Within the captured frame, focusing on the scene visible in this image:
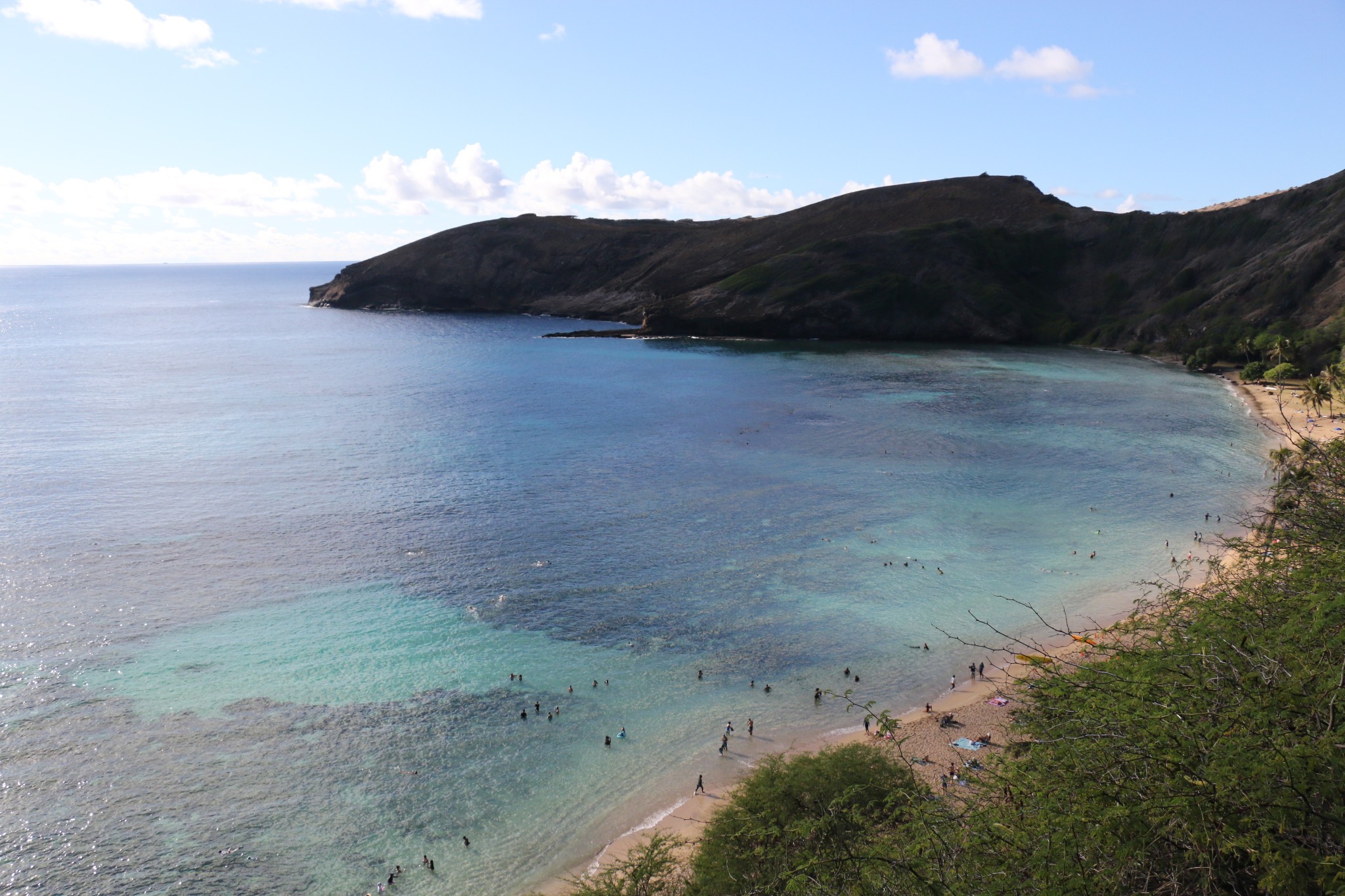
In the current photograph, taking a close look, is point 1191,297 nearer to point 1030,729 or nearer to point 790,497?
point 790,497

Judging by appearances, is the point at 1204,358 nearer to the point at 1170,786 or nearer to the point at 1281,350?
the point at 1281,350

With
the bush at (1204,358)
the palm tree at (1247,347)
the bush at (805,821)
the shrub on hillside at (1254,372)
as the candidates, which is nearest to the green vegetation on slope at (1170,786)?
the bush at (805,821)

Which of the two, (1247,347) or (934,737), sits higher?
(1247,347)

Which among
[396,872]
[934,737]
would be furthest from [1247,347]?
[396,872]

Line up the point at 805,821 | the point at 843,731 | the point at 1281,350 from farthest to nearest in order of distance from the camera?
the point at 1281,350 < the point at 843,731 < the point at 805,821

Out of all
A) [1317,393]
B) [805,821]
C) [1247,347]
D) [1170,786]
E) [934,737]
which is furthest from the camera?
[1247,347]

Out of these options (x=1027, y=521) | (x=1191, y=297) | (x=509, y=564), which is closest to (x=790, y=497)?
(x=1027, y=521)

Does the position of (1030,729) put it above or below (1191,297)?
below

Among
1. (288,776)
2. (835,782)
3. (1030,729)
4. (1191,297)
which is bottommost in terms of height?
(288,776)
